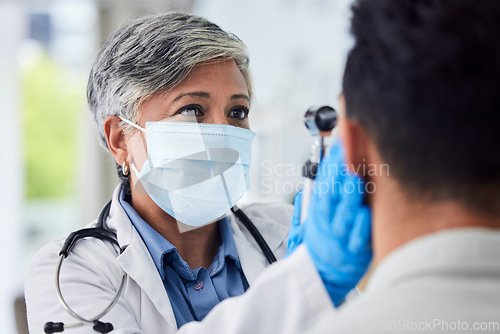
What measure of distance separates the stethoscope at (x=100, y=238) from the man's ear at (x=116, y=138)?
15cm

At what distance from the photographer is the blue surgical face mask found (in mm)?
1311

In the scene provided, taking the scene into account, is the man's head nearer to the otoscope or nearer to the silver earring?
the otoscope

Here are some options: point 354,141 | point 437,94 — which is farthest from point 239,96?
point 437,94

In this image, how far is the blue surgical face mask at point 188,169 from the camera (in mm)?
1311

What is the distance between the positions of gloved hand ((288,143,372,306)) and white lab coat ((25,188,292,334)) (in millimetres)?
505

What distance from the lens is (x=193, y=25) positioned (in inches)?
53.4

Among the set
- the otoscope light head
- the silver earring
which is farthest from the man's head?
the silver earring

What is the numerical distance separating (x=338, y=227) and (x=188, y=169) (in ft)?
2.14

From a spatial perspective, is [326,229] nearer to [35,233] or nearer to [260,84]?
[260,84]

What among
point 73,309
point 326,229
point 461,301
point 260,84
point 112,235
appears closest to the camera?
point 461,301

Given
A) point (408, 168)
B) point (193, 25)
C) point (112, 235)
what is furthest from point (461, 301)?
point (193, 25)

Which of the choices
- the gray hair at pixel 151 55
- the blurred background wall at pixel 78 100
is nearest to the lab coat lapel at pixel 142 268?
the gray hair at pixel 151 55

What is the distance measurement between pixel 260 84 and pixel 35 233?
2335 millimetres

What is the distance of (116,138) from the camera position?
1.41m
